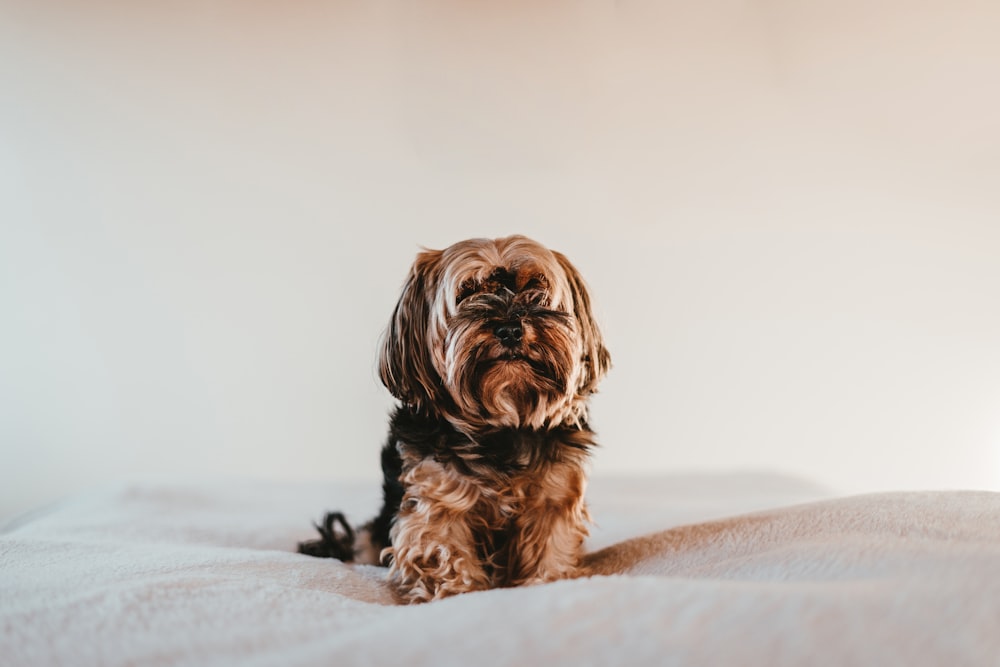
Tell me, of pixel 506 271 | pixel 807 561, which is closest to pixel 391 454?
pixel 506 271

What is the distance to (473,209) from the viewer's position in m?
3.28

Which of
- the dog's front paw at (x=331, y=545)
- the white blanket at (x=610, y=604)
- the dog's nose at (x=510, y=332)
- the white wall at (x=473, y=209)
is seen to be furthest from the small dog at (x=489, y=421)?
the white wall at (x=473, y=209)

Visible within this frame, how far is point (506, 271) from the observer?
1.77 m

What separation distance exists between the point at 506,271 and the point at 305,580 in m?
0.84

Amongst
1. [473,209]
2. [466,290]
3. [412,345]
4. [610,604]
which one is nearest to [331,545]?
[412,345]

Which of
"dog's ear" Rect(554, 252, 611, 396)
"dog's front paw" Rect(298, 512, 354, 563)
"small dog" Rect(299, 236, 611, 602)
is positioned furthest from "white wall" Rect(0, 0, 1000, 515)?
"small dog" Rect(299, 236, 611, 602)

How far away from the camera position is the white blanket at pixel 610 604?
33.3 inches

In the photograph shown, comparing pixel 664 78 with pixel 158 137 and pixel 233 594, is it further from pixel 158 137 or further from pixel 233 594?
pixel 233 594

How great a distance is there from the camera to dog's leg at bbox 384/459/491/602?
166 centimetres

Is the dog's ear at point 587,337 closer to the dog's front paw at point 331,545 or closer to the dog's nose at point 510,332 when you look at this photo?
the dog's nose at point 510,332

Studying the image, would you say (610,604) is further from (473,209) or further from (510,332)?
(473,209)

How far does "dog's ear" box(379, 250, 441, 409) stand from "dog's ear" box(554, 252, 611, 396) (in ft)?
1.16

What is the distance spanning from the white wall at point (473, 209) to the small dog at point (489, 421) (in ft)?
5.03

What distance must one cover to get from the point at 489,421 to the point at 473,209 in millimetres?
1760
